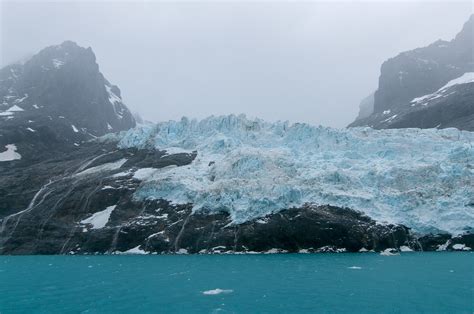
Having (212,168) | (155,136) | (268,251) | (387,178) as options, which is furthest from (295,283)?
(155,136)

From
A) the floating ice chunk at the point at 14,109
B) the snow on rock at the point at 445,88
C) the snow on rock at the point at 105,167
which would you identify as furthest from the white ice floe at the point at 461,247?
the floating ice chunk at the point at 14,109

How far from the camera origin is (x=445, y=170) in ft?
246

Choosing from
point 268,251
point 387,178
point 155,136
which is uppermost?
point 155,136

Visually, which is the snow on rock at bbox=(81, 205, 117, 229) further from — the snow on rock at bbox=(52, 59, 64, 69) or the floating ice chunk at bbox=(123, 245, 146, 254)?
the snow on rock at bbox=(52, 59, 64, 69)

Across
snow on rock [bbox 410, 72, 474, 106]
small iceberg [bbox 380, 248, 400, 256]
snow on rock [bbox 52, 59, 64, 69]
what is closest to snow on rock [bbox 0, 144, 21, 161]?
snow on rock [bbox 52, 59, 64, 69]

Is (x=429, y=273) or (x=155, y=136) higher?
(x=155, y=136)

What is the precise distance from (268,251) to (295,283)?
30.8m

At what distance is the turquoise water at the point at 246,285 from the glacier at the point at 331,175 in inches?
582

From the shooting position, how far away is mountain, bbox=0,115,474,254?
232ft

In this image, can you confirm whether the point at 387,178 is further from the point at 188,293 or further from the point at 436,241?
the point at 188,293

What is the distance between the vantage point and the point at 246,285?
3925 centimetres

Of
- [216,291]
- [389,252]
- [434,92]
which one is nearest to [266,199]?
[389,252]

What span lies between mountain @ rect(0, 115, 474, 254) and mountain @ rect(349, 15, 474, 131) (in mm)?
49588

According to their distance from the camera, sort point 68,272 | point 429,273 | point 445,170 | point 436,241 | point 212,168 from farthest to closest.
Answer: point 212,168
point 445,170
point 436,241
point 68,272
point 429,273
